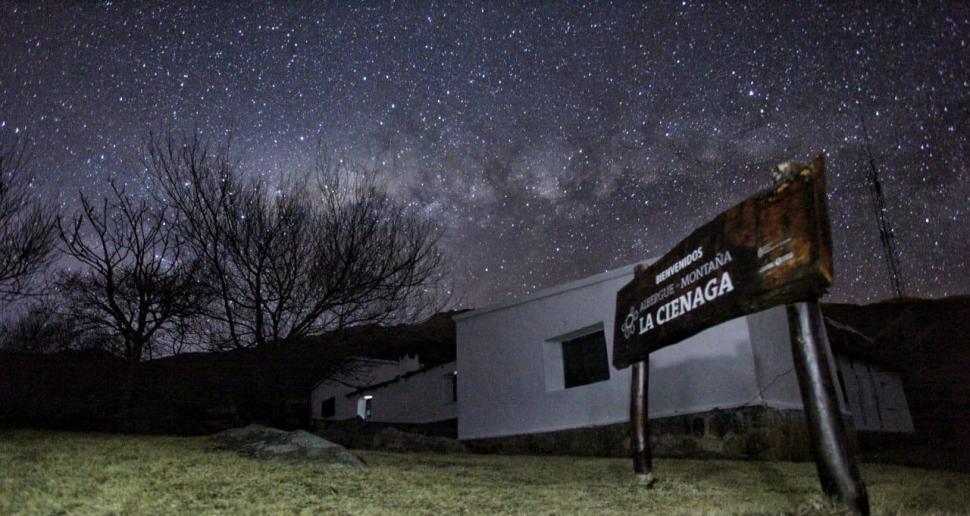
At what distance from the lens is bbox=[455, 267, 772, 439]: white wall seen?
1271cm

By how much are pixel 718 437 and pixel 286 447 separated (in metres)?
7.93

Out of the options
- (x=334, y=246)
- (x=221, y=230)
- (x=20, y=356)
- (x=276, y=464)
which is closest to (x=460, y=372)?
(x=334, y=246)

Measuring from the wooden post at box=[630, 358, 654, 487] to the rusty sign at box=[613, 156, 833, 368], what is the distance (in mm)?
234

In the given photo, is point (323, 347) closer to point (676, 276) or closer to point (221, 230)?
point (221, 230)

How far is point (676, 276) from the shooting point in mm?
7895

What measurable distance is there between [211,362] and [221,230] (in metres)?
14.8

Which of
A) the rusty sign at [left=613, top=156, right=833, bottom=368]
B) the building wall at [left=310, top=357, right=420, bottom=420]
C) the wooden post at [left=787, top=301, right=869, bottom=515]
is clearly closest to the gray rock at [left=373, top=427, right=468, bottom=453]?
the rusty sign at [left=613, top=156, right=833, bottom=368]

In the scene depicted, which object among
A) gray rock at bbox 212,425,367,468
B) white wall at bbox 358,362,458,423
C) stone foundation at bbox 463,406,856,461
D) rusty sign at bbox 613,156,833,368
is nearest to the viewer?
rusty sign at bbox 613,156,833,368

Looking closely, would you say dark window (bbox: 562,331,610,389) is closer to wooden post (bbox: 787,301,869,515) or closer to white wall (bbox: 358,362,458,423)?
wooden post (bbox: 787,301,869,515)

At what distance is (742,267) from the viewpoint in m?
6.75

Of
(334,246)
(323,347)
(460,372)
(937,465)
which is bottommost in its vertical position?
(937,465)

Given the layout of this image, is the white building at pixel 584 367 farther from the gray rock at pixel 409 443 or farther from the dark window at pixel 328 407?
the dark window at pixel 328 407

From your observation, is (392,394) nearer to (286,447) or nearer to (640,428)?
(286,447)

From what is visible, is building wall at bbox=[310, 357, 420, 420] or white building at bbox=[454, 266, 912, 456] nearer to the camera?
white building at bbox=[454, 266, 912, 456]
